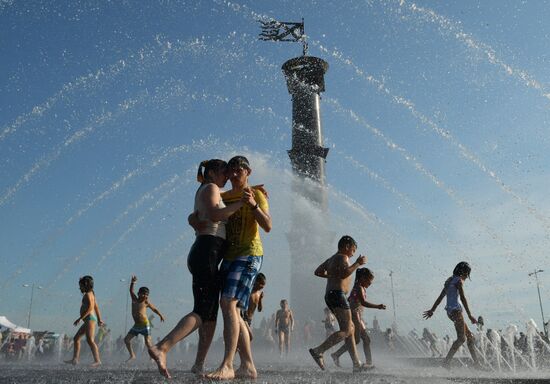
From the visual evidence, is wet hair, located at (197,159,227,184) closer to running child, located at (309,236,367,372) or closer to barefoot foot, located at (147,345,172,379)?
barefoot foot, located at (147,345,172,379)

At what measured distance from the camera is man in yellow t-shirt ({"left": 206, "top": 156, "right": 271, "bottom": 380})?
4133 millimetres

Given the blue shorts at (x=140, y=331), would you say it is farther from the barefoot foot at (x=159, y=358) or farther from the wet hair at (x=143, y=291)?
the barefoot foot at (x=159, y=358)

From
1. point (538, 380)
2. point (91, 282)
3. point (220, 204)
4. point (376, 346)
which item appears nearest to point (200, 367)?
point (220, 204)

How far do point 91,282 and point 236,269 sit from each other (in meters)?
5.84

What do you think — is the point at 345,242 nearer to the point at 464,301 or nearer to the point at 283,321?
the point at 464,301

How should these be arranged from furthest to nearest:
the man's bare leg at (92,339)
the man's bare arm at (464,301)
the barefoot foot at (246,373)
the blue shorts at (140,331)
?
the blue shorts at (140,331) → the man's bare leg at (92,339) → the man's bare arm at (464,301) → the barefoot foot at (246,373)

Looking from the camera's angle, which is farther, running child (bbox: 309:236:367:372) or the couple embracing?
running child (bbox: 309:236:367:372)

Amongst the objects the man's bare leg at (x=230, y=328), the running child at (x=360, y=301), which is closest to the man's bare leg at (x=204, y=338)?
the man's bare leg at (x=230, y=328)

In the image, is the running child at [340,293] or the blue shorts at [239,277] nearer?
the blue shorts at [239,277]

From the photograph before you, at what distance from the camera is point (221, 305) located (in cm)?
422

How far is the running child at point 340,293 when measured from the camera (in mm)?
6613

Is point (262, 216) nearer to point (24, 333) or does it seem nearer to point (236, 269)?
point (236, 269)

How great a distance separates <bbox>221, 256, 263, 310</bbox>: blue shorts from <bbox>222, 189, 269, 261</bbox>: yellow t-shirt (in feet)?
0.22

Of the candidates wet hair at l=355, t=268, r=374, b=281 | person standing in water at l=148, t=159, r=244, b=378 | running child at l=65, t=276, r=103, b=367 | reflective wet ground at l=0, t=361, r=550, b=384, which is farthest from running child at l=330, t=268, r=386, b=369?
running child at l=65, t=276, r=103, b=367
